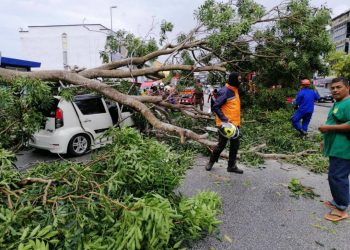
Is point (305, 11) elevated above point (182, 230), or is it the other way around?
point (305, 11)

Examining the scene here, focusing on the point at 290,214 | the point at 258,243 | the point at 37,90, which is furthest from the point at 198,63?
the point at 258,243

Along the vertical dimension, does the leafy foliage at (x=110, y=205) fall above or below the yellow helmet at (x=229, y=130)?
below

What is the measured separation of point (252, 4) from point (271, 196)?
730 centimetres

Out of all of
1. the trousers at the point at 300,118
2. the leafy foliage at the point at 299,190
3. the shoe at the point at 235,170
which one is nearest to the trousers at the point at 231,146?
the shoe at the point at 235,170

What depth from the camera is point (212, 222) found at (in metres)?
2.68

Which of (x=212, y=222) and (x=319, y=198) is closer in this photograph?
(x=212, y=222)

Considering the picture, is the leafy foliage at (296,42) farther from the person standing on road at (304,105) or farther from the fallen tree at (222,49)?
the person standing on road at (304,105)

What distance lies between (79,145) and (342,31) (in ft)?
244

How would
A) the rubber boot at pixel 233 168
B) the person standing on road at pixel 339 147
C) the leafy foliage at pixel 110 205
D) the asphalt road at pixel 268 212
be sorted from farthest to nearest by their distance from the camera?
the rubber boot at pixel 233 168 < the person standing on road at pixel 339 147 < the asphalt road at pixel 268 212 < the leafy foliage at pixel 110 205

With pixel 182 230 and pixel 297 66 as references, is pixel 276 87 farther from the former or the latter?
pixel 182 230

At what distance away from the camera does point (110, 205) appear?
2.36 m

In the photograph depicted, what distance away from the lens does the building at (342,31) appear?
6044 cm

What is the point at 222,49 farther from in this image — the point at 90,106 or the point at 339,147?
A: the point at 339,147

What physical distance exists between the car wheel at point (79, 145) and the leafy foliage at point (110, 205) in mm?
3979
